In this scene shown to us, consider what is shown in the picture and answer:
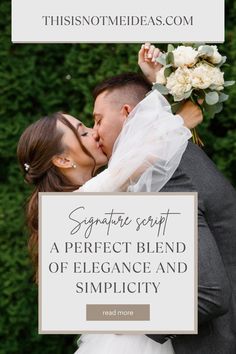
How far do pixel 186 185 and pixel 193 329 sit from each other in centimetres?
45

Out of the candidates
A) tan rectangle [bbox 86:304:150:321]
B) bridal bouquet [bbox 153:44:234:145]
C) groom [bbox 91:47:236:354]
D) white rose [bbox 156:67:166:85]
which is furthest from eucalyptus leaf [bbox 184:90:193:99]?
tan rectangle [bbox 86:304:150:321]

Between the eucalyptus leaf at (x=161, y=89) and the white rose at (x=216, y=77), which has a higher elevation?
the white rose at (x=216, y=77)

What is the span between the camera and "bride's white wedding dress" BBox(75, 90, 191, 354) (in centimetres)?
302

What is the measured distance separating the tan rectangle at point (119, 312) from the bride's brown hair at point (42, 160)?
437 mm

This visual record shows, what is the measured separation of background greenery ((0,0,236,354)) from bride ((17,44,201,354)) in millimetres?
1474

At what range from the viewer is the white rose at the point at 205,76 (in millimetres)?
3256

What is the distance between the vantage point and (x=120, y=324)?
303cm

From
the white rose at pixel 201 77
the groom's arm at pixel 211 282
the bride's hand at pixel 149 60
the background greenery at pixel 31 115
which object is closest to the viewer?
the groom's arm at pixel 211 282

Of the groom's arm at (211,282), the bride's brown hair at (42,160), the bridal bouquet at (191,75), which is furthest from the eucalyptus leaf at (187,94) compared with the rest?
the groom's arm at (211,282)

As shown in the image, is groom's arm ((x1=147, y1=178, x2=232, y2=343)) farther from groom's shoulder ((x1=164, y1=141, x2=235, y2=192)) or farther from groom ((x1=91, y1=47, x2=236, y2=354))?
groom's shoulder ((x1=164, y1=141, x2=235, y2=192))

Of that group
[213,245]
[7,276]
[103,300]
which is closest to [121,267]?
[103,300]

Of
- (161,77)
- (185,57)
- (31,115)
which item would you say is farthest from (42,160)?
(31,115)

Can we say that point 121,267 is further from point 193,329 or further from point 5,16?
point 5,16

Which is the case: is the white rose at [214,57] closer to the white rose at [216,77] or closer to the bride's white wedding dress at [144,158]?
the white rose at [216,77]
